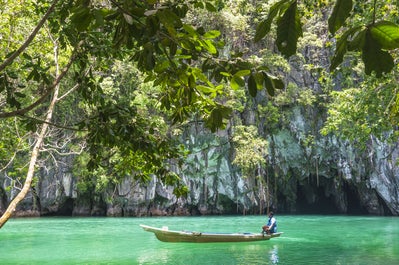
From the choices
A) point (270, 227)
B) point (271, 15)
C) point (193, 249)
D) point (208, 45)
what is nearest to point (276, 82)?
point (208, 45)

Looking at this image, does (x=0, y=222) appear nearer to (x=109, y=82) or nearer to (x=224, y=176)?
(x=109, y=82)

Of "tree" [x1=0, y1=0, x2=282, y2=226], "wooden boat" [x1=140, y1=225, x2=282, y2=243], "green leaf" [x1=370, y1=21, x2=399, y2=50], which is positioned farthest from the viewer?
"wooden boat" [x1=140, y1=225, x2=282, y2=243]

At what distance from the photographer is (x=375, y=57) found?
0.86 m

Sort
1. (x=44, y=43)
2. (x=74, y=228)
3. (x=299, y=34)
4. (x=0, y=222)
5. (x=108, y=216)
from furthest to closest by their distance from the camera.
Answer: (x=108, y=216) < (x=74, y=228) < (x=44, y=43) < (x=0, y=222) < (x=299, y=34)

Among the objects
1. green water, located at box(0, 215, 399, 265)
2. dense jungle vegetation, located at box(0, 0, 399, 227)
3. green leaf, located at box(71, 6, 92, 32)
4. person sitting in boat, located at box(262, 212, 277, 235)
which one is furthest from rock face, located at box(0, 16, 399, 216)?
green leaf, located at box(71, 6, 92, 32)

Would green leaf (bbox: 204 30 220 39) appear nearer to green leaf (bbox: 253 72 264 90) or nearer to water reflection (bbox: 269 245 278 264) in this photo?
green leaf (bbox: 253 72 264 90)

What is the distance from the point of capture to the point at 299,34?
98cm

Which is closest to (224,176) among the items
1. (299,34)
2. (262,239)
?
(262,239)

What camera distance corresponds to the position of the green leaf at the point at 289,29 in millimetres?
931


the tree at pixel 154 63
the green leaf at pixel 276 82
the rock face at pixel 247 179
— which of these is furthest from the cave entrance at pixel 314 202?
the green leaf at pixel 276 82

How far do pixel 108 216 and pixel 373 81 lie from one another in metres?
18.7

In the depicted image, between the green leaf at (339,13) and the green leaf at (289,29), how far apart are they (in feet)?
0.26

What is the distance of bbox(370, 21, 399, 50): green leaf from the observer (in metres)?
0.79

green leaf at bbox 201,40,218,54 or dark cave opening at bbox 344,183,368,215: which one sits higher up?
dark cave opening at bbox 344,183,368,215
